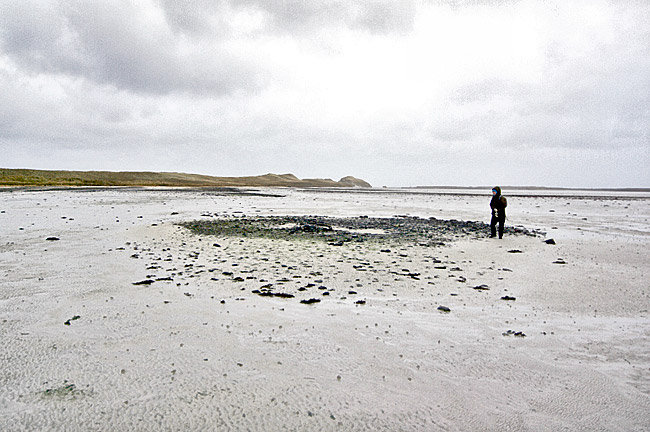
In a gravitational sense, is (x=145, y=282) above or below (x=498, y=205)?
below

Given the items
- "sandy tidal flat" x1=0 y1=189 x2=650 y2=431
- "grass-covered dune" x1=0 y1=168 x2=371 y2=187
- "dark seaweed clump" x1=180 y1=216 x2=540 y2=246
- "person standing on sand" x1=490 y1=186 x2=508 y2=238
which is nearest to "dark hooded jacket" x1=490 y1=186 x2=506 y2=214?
"person standing on sand" x1=490 y1=186 x2=508 y2=238

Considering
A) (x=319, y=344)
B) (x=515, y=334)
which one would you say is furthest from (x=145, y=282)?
(x=515, y=334)

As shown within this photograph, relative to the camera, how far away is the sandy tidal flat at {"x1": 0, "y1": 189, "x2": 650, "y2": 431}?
3.65m

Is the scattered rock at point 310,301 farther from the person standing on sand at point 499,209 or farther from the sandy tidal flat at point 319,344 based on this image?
the person standing on sand at point 499,209

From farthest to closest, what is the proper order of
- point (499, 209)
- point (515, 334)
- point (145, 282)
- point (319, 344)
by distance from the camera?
1. point (499, 209)
2. point (145, 282)
3. point (515, 334)
4. point (319, 344)

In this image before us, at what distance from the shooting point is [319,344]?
5207 millimetres

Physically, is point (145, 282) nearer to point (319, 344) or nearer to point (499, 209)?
point (319, 344)

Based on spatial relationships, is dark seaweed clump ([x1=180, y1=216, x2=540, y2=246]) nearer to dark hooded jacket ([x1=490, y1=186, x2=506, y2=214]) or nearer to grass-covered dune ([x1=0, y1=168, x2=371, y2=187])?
dark hooded jacket ([x1=490, y1=186, x2=506, y2=214])

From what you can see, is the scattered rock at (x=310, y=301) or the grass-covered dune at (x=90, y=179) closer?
the scattered rock at (x=310, y=301)

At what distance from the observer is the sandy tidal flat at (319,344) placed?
365 cm

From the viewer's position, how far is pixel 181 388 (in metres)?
3.99

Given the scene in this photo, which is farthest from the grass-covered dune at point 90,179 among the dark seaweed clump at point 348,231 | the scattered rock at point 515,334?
the scattered rock at point 515,334

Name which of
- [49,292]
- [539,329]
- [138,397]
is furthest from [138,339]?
[539,329]

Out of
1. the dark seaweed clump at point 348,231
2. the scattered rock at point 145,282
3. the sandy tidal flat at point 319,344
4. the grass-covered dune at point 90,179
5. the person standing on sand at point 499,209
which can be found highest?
the grass-covered dune at point 90,179
